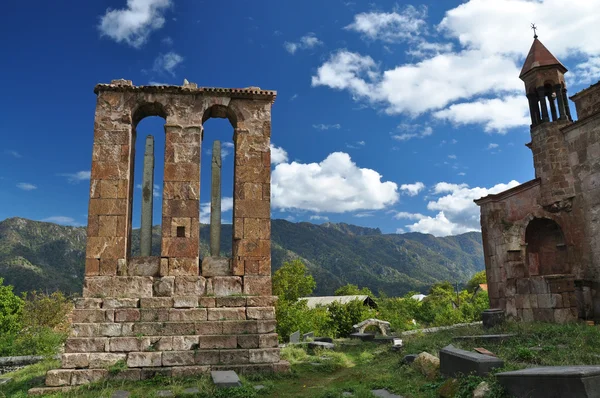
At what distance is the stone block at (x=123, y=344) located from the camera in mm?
8688

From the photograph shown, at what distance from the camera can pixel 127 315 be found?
9133mm

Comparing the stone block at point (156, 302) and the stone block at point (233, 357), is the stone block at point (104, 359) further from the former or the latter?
the stone block at point (233, 357)

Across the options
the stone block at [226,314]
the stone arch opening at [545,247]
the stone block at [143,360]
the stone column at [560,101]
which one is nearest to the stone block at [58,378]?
the stone block at [143,360]

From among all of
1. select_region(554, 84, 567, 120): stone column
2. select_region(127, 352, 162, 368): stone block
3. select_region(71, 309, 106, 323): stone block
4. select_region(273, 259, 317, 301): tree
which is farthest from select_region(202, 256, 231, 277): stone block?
select_region(273, 259, 317, 301): tree

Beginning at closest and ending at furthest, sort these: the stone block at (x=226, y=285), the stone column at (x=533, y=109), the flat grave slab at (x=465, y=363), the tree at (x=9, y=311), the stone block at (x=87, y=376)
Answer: the flat grave slab at (x=465, y=363) → the stone block at (x=87, y=376) → the stone block at (x=226, y=285) → the stone column at (x=533, y=109) → the tree at (x=9, y=311)

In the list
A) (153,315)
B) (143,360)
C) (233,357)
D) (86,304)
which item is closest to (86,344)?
(86,304)

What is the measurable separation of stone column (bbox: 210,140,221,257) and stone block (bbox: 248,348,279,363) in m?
2.65

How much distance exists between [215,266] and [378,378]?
4.43 meters

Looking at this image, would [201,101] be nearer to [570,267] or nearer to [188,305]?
[188,305]

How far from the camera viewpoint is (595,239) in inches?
548

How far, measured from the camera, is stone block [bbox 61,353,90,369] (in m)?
8.39

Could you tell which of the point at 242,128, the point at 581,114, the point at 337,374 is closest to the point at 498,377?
the point at 337,374

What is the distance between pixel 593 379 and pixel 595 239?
1147 centimetres

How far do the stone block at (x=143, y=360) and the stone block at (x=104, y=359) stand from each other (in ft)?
0.50
